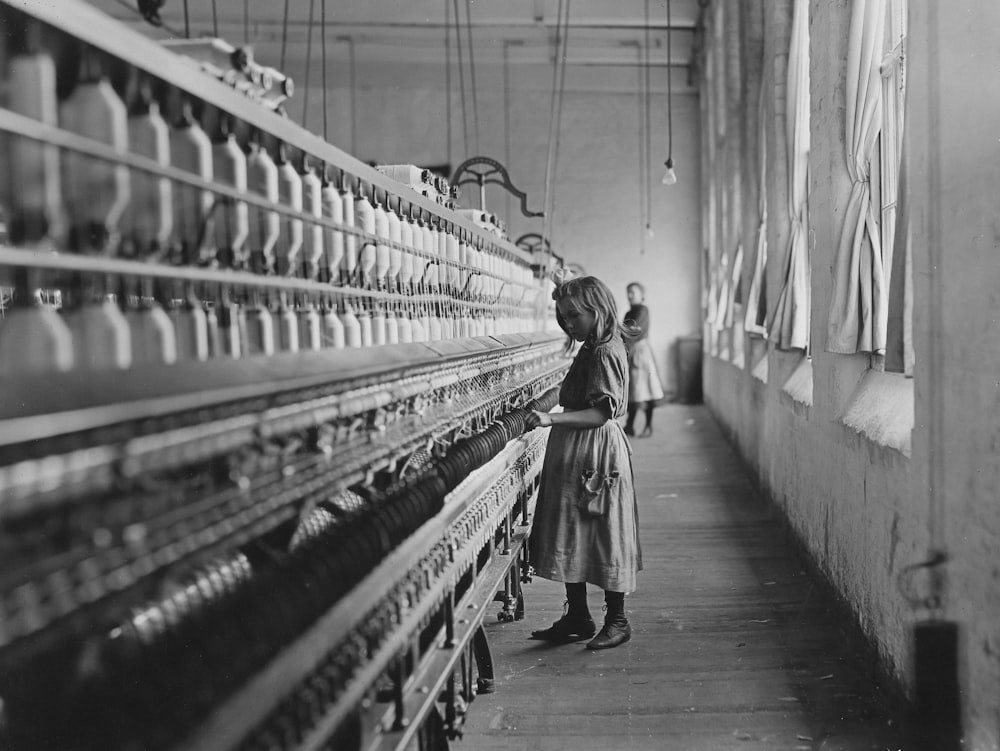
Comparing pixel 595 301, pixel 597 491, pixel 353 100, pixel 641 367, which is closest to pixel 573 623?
pixel 597 491

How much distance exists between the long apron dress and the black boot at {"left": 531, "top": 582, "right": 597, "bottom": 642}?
0.24 meters

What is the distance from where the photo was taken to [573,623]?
365 centimetres

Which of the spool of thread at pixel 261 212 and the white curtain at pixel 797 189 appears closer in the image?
the spool of thread at pixel 261 212

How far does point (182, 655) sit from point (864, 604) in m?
2.90

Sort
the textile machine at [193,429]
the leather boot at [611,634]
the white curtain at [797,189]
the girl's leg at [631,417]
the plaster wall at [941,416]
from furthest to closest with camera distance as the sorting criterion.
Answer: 1. the girl's leg at [631,417]
2. the white curtain at [797,189]
3. the leather boot at [611,634]
4. the plaster wall at [941,416]
5. the textile machine at [193,429]

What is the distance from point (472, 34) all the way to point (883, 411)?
445 inches

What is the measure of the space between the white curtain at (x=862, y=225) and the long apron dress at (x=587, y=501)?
1110 millimetres

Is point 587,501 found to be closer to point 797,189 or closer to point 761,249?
point 797,189

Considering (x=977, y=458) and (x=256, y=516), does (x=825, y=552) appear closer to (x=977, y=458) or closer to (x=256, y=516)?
(x=977, y=458)

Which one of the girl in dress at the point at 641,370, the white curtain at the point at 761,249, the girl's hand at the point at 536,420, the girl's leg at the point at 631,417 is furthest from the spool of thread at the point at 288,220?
the girl's leg at the point at 631,417

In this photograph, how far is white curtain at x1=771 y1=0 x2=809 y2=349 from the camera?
18.1 ft

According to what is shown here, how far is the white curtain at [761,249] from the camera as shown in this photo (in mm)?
6883

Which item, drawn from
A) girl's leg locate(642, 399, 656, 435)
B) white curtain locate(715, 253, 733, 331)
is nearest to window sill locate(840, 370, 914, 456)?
white curtain locate(715, 253, 733, 331)

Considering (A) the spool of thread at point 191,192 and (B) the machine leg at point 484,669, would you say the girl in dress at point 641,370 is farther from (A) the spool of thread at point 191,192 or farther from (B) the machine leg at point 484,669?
(A) the spool of thread at point 191,192
